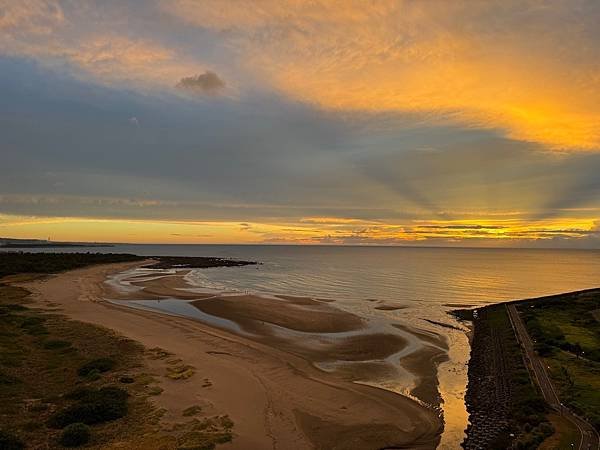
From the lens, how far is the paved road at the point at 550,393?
57.9 ft

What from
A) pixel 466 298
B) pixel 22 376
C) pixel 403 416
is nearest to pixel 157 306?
pixel 22 376

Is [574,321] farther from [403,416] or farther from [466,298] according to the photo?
[403,416]

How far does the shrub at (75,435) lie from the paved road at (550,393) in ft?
67.3

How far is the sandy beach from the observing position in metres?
19.2

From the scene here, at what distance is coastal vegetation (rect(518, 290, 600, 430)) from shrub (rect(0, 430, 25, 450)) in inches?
980

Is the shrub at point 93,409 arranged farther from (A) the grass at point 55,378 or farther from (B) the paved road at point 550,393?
(B) the paved road at point 550,393

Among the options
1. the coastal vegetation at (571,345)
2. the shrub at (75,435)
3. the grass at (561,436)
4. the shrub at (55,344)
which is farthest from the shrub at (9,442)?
the coastal vegetation at (571,345)

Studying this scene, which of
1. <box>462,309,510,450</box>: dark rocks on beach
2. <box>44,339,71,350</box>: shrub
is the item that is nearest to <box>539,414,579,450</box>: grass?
<box>462,309,510,450</box>: dark rocks on beach

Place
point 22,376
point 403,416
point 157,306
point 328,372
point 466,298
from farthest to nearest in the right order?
point 466,298
point 157,306
point 328,372
point 22,376
point 403,416

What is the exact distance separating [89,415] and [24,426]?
246cm

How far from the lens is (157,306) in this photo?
181ft

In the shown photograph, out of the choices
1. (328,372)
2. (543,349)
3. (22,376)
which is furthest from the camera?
(543,349)

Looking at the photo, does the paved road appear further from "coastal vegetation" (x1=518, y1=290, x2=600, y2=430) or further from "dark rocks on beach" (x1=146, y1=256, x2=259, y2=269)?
"dark rocks on beach" (x1=146, y1=256, x2=259, y2=269)

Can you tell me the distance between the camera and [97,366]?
1002 inches
